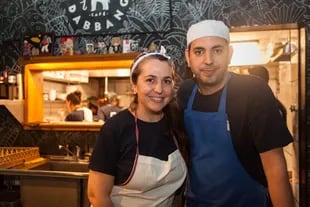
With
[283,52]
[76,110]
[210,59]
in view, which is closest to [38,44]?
[76,110]

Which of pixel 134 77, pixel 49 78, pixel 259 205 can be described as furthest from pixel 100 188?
pixel 49 78

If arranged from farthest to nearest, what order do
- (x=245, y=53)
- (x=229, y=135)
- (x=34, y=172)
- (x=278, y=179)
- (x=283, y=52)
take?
1. (x=283, y=52)
2. (x=245, y=53)
3. (x=34, y=172)
4. (x=229, y=135)
5. (x=278, y=179)

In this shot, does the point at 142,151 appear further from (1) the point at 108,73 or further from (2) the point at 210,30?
(1) the point at 108,73

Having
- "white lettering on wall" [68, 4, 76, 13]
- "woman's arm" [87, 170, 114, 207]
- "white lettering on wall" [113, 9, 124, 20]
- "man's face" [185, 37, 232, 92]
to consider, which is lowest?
"woman's arm" [87, 170, 114, 207]

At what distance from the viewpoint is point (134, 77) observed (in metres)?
1.39

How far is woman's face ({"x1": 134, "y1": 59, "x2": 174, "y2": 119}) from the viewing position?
1.34 meters

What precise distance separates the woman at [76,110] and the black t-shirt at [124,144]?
2.06 metres

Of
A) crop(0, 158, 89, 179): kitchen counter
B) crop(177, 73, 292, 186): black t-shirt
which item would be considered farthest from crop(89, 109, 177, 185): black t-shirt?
crop(0, 158, 89, 179): kitchen counter

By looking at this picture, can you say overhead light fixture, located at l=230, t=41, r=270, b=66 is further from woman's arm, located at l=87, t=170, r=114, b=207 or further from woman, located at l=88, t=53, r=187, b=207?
woman's arm, located at l=87, t=170, r=114, b=207

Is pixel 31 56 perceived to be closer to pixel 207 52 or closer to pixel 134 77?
pixel 134 77

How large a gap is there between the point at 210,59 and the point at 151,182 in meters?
0.56

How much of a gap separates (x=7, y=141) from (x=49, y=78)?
0.79 meters

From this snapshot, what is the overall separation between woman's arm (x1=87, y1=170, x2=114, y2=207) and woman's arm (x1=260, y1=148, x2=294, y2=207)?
1.99ft

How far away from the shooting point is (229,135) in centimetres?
127
